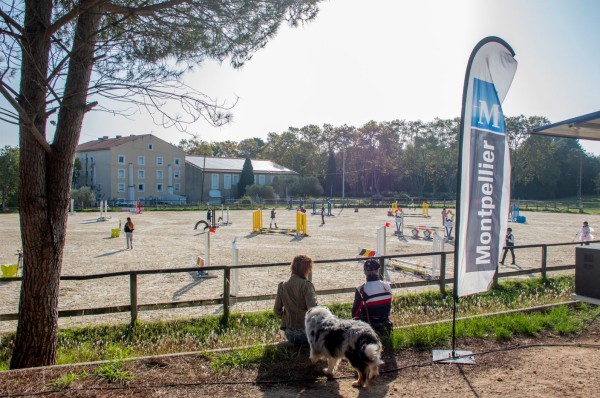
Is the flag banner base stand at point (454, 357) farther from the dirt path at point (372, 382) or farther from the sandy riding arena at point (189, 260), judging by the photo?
the sandy riding arena at point (189, 260)

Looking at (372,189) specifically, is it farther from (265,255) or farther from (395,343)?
(395,343)

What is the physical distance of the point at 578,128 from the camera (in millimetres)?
6574

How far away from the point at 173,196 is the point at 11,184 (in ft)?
66.4

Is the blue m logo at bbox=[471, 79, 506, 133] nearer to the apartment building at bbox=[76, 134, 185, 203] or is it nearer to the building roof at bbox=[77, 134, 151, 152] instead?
the apartment building at bbox=[76, 134, 185, 203]

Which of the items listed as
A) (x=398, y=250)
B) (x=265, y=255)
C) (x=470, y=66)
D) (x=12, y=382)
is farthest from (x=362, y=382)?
(x=398, y=250)

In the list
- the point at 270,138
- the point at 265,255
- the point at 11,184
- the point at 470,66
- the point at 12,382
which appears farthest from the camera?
the point at 270,138

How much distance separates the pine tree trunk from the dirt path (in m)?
0.81

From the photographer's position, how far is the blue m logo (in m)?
4.44

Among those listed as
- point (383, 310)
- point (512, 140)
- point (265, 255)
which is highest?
point (512, 140)

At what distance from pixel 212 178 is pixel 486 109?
204 feet

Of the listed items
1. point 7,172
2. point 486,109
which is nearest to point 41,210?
point 486,109

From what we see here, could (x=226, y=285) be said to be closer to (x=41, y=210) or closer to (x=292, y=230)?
(x=41, y=210)

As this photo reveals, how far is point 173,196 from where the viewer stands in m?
59.2

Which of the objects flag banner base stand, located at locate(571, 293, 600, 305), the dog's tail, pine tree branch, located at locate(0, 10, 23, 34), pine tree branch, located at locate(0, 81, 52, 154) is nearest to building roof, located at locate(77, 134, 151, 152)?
pine tree branch, located at locate(0, 10, 23, 34)
